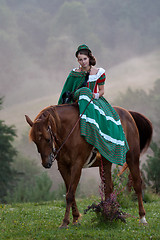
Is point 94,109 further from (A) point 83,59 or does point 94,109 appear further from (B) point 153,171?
(B) point 153,171

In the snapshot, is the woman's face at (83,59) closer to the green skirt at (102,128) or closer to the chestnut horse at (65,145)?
the green skirt at (102,128)

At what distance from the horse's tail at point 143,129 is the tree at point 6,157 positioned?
21942mm

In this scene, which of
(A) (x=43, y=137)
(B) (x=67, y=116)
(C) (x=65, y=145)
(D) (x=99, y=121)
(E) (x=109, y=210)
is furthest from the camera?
(D) (x=99, y=121)

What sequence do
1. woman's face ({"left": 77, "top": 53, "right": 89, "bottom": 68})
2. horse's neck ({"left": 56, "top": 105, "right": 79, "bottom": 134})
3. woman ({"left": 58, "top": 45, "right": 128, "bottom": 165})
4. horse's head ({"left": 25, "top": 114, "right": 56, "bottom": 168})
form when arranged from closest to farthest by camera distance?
horse's head ({"left": 25, "top": 114, "right": 56, "bottom": 168})
horse's neck ({"left": 56, "top": 105, "right": 79, "bottom": 134})
woman ({"left": 58, "top": 45, "right": 128, "bottom": 165})
woman's face ({"left": 77, "top": 53, "right": 89, "bottom": 68})

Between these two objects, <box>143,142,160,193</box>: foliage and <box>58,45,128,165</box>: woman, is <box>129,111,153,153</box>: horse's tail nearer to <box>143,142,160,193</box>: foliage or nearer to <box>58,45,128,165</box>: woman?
<box>58,45,128,165</box>: woman

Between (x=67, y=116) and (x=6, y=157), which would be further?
(x=6, y=157)

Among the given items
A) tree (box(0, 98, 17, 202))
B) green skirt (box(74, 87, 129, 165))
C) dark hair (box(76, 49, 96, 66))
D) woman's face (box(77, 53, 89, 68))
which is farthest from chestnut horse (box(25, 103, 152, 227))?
tree (box(0, 98, 17, 202))

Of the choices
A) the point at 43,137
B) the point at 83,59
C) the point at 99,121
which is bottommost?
the point at 43,137

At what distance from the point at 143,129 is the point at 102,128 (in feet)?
5.75

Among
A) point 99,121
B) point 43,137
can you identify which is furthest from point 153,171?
point 43,137

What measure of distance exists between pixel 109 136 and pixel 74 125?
0.81 meters

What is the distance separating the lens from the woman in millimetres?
5371

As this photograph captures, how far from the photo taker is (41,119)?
4.80 m

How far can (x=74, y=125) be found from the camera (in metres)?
5.29
